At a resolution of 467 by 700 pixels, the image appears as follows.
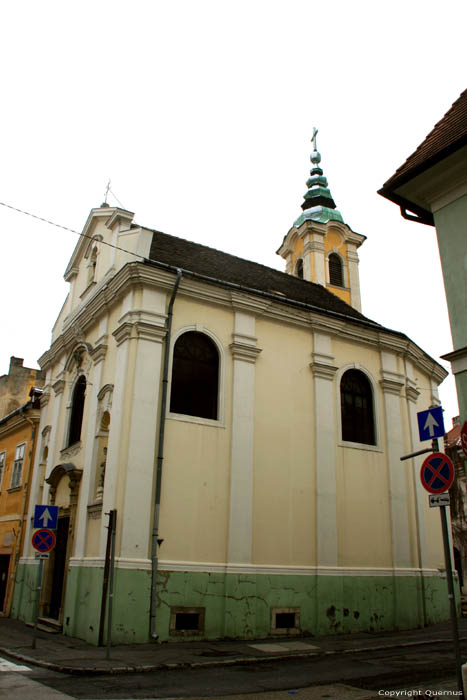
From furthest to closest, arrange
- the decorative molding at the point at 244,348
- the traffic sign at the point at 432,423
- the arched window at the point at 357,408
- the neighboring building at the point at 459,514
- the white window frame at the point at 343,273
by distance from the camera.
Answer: the neighboring building at the point at 459,514
the white window frame at the point at 343,273
the arched window at the point at 357,408
the decorative molding at the point at 244,348
the traffic sign at the point at 432,423

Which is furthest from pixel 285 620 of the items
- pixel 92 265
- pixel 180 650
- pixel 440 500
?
pixel 92 265

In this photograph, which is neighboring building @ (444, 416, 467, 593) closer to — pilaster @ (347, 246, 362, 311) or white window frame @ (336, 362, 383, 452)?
pilaster @ (347, 246, 362, 311)

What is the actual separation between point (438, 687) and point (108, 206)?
50.3ft

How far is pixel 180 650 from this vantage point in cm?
1103

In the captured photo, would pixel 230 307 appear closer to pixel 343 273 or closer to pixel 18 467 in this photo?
pixel 343 273

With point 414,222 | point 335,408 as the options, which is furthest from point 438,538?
point 414,222

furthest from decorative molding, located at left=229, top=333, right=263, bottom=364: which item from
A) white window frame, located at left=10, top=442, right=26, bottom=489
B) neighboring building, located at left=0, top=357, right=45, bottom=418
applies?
neighboring building, located at left=0, top=357, right=45, bottom=418

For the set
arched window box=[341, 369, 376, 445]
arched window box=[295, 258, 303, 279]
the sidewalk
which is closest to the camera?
the sidewalk

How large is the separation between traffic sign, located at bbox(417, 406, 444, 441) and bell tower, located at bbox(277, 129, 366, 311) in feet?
54.1

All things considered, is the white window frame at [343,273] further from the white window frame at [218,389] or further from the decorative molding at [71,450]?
the decorative molding at [71,450]

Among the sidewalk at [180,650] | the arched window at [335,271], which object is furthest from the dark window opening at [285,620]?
the arched window at [335,271]

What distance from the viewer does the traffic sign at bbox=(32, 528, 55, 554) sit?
1157 centimetres

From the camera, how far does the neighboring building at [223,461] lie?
12797 millimetres

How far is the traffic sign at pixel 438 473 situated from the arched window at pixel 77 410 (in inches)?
478
